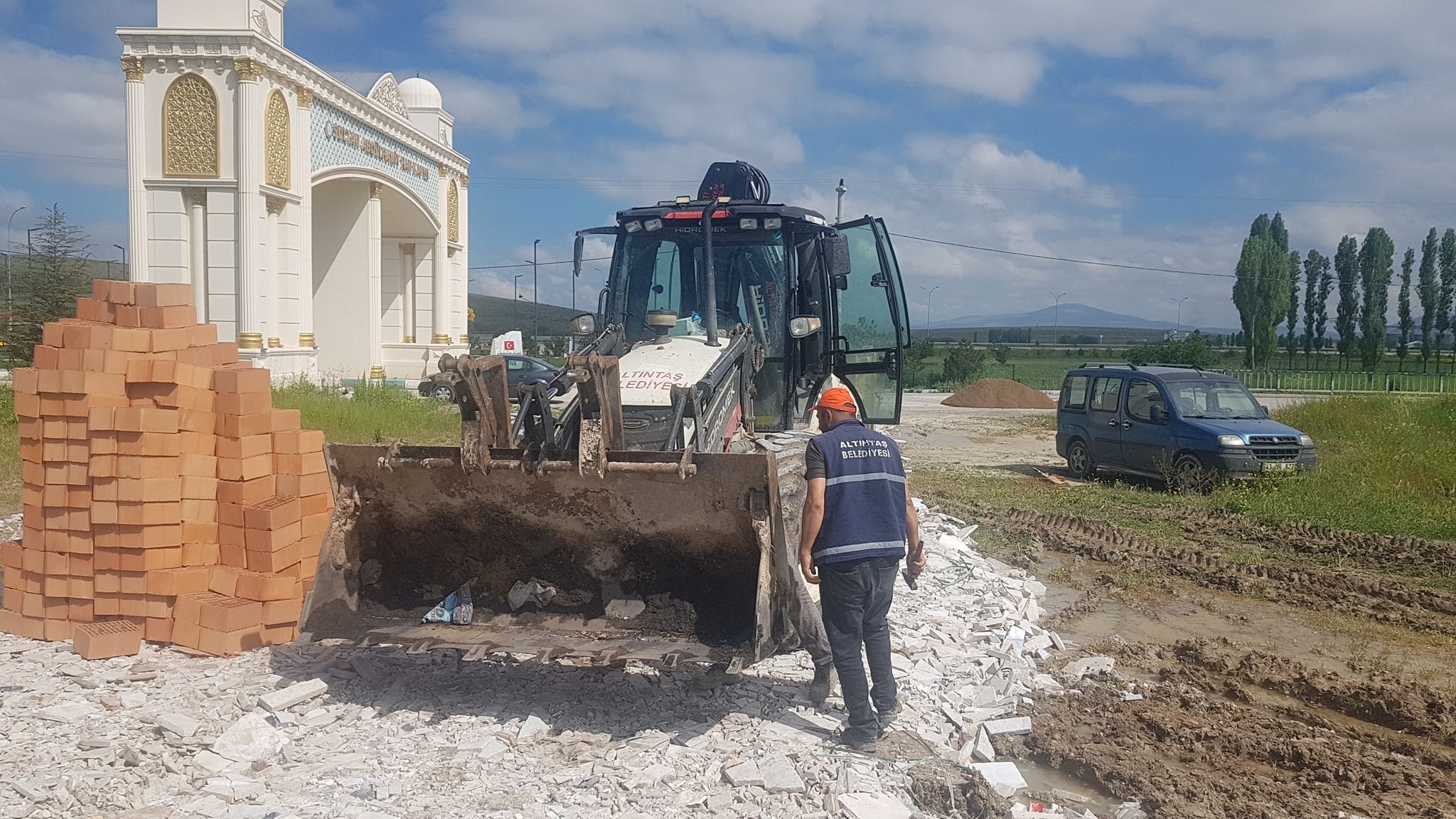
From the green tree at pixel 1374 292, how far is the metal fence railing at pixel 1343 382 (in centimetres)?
1310

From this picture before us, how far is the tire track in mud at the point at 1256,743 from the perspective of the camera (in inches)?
169

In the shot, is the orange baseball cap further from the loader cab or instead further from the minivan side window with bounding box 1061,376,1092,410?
the minivan side window with bounding box 1061,376,1092,410

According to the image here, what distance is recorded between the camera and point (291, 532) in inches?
246

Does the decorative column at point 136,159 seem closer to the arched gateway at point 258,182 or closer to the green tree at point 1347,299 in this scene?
the arched gateway at point 258,182

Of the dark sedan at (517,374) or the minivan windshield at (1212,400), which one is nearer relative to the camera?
the minivan windshield at (1212,400)

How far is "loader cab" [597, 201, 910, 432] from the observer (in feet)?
23.4

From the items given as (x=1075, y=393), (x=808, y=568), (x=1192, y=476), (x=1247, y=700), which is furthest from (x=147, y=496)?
(x=1075, y=393)

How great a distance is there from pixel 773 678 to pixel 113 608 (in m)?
3.89

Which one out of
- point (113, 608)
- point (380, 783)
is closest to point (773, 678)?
point (380, 783)

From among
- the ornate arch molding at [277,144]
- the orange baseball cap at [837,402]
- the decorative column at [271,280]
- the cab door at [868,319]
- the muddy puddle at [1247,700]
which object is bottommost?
the muddy puddle at [1247,700]

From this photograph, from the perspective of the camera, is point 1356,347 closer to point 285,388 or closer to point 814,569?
point 285,388

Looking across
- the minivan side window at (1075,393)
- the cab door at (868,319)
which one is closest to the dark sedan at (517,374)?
the minivan side window at (1075,393)

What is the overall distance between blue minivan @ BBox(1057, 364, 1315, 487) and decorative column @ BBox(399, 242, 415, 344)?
20691mm

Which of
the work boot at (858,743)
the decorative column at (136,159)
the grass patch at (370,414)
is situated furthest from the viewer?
the decorative column at (136,159)
